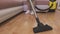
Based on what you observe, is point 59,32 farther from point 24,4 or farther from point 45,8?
point 24,4

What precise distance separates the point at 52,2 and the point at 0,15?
118 centimetres

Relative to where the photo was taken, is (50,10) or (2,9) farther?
(50,10)

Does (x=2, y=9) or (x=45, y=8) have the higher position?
(x=2, y=9)

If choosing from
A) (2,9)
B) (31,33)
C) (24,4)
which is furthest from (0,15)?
(24,4)

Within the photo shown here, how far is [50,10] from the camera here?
200 cm

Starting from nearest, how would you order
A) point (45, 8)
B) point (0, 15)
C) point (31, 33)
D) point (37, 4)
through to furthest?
point (31, 33)
point (0, 15)
point (45, 8)
point (37, 4)

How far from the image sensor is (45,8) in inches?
76.7

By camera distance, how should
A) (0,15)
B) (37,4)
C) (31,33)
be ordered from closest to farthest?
(31,33), (0,15), (37,4)

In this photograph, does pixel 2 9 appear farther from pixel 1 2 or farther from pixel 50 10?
pixel 50 10

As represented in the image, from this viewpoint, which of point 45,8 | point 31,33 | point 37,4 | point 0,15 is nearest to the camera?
point 31,33

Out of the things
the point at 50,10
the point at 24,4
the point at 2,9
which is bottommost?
the point at 50,10

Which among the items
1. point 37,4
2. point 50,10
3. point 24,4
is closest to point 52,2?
point 50,10

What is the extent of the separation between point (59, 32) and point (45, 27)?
0.14m

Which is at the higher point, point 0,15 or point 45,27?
point 0,15
